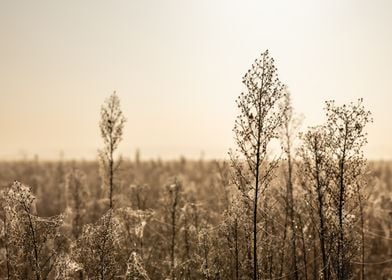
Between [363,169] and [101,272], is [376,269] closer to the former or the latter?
[363,169]

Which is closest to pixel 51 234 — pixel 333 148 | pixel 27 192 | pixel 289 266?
pixel 27 192

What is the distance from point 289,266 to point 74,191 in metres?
26.7

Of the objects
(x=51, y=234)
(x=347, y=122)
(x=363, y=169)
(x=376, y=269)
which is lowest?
(x=376, y=269)

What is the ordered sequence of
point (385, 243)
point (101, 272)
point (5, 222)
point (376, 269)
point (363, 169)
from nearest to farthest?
point (101, 272)
point (5, 222)
point (363, 169)
point (376, 269)
point (385, 243)

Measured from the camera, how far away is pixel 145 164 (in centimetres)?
17038

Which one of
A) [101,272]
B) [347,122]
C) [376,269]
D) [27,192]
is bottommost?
[376,269]

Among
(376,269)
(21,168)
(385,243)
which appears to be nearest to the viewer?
(376,269)

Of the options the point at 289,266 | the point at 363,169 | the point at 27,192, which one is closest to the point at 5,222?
the point at 27,192

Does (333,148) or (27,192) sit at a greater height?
(333,148)

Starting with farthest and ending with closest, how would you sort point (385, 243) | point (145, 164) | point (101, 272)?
point (145, 164) < point (385, 243) < point (101, 272)

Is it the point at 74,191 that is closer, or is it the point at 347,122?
the point at 347,122

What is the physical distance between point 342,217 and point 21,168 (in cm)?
14541

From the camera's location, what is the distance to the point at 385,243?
181 feet

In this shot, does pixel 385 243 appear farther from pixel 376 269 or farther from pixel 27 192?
pixel 27 192
